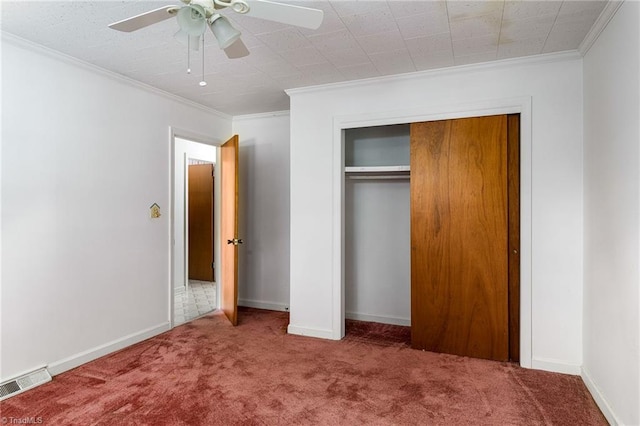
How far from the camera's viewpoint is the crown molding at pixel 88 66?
2629 mm

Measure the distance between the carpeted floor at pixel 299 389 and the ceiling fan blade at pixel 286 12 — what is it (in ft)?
7.12

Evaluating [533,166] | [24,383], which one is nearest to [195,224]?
[24,383]

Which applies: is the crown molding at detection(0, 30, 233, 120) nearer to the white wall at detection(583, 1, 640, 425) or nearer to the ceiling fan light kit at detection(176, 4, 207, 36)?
the ceiling fan light kit at detection(176, 4, 207, 36)

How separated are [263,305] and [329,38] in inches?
131

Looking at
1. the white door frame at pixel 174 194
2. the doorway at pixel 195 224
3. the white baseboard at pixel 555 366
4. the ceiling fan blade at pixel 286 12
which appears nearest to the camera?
the ceiling fan blade at pixel 286 12

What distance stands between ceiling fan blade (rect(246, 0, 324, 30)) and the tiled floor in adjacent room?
3478 millimetres

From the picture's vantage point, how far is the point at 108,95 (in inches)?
131

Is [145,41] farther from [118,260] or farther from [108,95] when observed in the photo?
[118,260]

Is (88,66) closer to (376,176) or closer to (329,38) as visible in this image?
(329,38)

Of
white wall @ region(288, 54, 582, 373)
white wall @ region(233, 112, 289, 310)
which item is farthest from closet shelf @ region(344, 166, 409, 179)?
white wall @ region(233, 112, 289, 310)

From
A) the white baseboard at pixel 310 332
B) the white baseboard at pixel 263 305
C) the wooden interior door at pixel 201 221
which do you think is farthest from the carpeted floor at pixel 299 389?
the wooden interior door at pixel 201 221

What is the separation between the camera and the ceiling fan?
167cm

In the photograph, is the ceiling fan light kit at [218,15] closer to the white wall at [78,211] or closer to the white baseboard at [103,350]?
the white wall at [78,211]

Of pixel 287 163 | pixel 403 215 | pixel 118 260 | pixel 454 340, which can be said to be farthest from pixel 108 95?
pixel 454 340
